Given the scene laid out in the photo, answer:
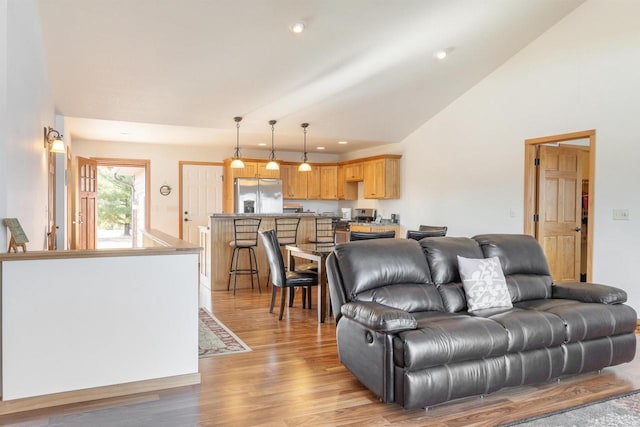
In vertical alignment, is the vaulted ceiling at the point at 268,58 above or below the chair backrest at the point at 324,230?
above

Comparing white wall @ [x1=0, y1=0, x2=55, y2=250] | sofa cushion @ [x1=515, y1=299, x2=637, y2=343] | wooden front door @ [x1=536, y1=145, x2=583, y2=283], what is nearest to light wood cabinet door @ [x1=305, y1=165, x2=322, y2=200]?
wooden front door @ [x1=536, y1=145, x2=583, y2=283]

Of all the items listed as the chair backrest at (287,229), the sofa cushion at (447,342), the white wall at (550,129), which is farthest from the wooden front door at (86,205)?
the sofa cushion at (447,342)

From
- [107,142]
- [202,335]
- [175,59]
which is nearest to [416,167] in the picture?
[175,59]

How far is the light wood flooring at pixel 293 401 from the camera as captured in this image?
2.44 m

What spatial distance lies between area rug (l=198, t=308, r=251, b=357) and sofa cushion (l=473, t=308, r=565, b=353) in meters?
2.04

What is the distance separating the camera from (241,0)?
4008mm

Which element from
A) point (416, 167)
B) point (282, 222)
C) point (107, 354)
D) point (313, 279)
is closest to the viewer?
point (107, 354)

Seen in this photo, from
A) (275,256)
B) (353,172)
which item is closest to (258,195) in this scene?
(353,172)

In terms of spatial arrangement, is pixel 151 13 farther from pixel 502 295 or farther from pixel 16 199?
pixel 502 295

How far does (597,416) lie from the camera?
98.7 inches

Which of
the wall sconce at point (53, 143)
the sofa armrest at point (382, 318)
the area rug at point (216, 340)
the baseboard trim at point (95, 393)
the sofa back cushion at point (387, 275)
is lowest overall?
the area rug at point (216, 340)

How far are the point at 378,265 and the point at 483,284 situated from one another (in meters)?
0.81

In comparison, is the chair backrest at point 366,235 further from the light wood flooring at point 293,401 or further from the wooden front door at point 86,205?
the wooden front door at point 86,205

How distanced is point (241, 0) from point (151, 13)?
0.85 meters
